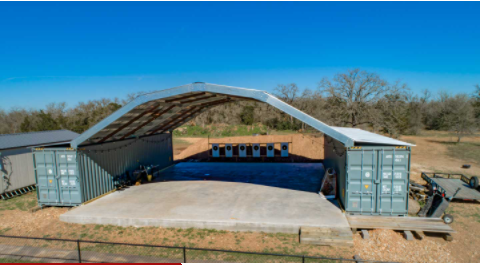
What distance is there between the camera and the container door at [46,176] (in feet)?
40.3

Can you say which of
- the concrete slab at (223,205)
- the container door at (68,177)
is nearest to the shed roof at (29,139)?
the container door at (68,177)

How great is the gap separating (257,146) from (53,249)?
57.4ft

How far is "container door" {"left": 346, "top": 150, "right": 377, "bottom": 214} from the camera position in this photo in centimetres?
1005

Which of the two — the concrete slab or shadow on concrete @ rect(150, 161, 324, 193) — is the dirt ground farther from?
shadow on concrete @ rect(150, 161, 324, 193)

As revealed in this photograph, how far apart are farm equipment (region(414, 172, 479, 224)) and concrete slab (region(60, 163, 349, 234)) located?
339 cm

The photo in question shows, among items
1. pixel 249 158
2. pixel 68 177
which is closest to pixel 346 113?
pixel 249 158

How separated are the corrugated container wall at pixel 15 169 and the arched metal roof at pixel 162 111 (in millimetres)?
5459

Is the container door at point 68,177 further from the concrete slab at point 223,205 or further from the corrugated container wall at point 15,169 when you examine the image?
the corrugated container wall at point 15,169

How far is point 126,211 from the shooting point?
11.4 metres

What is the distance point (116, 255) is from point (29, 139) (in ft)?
42.6

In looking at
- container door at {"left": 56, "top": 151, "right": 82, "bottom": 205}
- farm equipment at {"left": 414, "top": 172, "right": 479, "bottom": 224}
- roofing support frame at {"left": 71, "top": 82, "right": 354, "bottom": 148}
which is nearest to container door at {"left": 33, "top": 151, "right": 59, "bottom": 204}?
container door at {"left": 56, "top": 151, "right": 82, "bottom": 205}

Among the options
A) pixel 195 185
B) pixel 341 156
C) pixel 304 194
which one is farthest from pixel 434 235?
pixel 195 185

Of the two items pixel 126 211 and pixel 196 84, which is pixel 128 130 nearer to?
pixel 126 211

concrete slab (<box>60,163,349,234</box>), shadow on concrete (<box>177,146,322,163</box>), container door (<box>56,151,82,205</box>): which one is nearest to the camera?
concrete slab (<box>60,163,349,234</box>)
